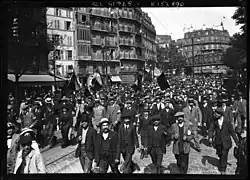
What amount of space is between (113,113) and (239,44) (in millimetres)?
3294

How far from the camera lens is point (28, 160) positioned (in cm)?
599

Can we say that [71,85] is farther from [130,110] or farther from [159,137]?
[159,137]

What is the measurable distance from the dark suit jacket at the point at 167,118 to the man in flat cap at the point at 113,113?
3.41ft

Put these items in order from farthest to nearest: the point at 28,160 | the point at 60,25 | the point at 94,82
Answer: the point at 94,82 < the point at 60,25 < the point at 28,160

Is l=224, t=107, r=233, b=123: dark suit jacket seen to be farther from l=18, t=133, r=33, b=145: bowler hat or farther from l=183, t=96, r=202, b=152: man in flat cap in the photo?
l=18, t=133, r=33, b=145: bowler hat

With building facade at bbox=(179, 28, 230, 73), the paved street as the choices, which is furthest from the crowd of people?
building facade at bbox=(179, 28, 230, 73)

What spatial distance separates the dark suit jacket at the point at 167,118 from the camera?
22.1 ft

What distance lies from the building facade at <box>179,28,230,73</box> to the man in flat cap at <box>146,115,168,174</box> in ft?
7.11

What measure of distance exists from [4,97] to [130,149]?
304cm

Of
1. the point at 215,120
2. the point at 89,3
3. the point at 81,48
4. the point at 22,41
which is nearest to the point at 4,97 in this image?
the point at 22,41

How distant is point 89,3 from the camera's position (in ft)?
20.6

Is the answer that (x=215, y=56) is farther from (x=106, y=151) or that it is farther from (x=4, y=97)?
(x=4, y=97)

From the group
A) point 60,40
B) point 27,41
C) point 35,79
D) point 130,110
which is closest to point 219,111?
point 130,110

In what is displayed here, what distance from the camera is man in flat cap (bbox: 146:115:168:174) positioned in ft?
21.2
